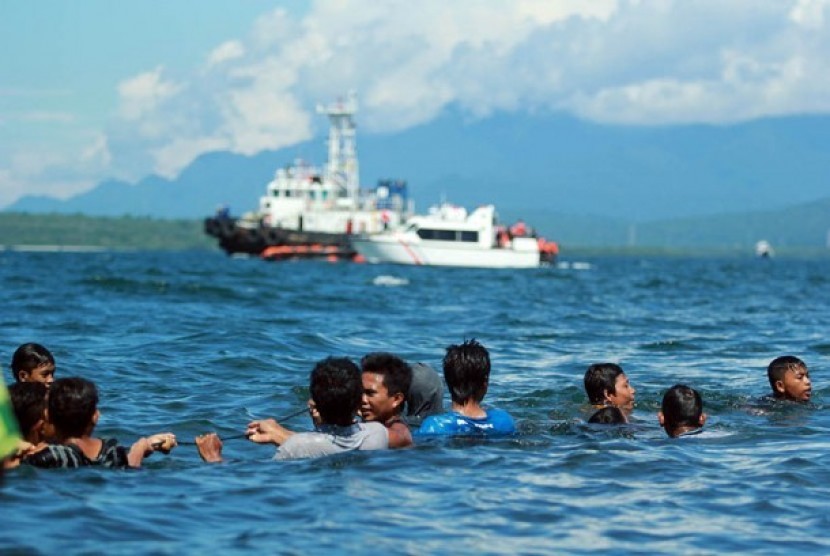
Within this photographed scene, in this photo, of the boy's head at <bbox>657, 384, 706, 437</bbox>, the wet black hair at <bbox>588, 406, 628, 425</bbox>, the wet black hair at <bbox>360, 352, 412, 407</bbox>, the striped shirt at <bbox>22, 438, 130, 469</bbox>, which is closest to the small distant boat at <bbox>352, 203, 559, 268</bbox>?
the wet black hair at <bbox>588, 406, 628, 425</bbox>

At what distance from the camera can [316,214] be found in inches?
3895

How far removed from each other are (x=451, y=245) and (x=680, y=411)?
2997 inches

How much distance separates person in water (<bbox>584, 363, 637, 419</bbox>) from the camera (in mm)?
12281

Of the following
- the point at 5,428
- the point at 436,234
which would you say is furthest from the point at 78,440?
the point at 436,234

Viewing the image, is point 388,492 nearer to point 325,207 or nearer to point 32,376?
point 32,376

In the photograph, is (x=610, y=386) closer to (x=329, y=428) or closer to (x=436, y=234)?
(x=329, y=428)

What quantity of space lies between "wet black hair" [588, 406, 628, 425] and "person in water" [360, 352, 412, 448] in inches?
99.9

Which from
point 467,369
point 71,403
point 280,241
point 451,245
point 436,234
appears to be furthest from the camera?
point 280,241

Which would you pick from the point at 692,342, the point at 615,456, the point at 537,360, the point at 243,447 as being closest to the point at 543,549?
the point at 615,456

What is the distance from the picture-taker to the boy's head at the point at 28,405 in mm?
8758

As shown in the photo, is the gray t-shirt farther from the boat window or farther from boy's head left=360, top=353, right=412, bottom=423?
the boat window

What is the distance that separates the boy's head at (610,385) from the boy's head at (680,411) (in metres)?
0.80

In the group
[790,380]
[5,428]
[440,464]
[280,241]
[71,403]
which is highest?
[280,241]

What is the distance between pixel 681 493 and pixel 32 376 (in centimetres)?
494
